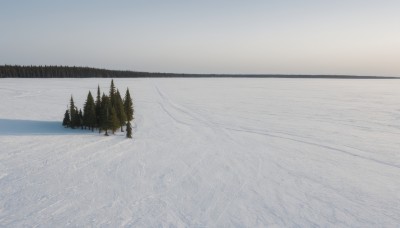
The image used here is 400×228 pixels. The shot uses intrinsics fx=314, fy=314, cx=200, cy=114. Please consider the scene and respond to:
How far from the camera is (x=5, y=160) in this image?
71.8 feet

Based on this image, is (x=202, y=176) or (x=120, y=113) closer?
(x=202, y=176)

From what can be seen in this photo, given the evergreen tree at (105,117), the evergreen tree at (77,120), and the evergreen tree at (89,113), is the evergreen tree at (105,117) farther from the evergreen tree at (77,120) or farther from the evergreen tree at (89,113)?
the evergreen tree at (77,120)

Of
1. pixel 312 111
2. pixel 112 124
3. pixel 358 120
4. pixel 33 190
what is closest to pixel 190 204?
pixel 33 190

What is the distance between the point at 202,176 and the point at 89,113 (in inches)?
743

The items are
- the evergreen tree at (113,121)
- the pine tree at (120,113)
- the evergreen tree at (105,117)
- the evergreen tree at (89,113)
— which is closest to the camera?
the evergreen tree at (105,117)

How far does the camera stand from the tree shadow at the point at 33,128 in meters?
30.9

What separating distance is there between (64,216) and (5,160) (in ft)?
36.5

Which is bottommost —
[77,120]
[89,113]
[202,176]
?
[202,176]

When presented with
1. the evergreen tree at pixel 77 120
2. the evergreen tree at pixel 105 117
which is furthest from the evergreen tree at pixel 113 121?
the evergreen tree at pixel 77 120

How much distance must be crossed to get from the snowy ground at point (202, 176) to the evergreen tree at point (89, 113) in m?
2.37

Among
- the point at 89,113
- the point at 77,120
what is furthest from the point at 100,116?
the point at 77,120

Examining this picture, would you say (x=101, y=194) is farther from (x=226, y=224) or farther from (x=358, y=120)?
(x=358, y=120)

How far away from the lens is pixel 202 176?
64.9 feet

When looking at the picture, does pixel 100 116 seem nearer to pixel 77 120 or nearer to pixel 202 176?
pixel 77 120
